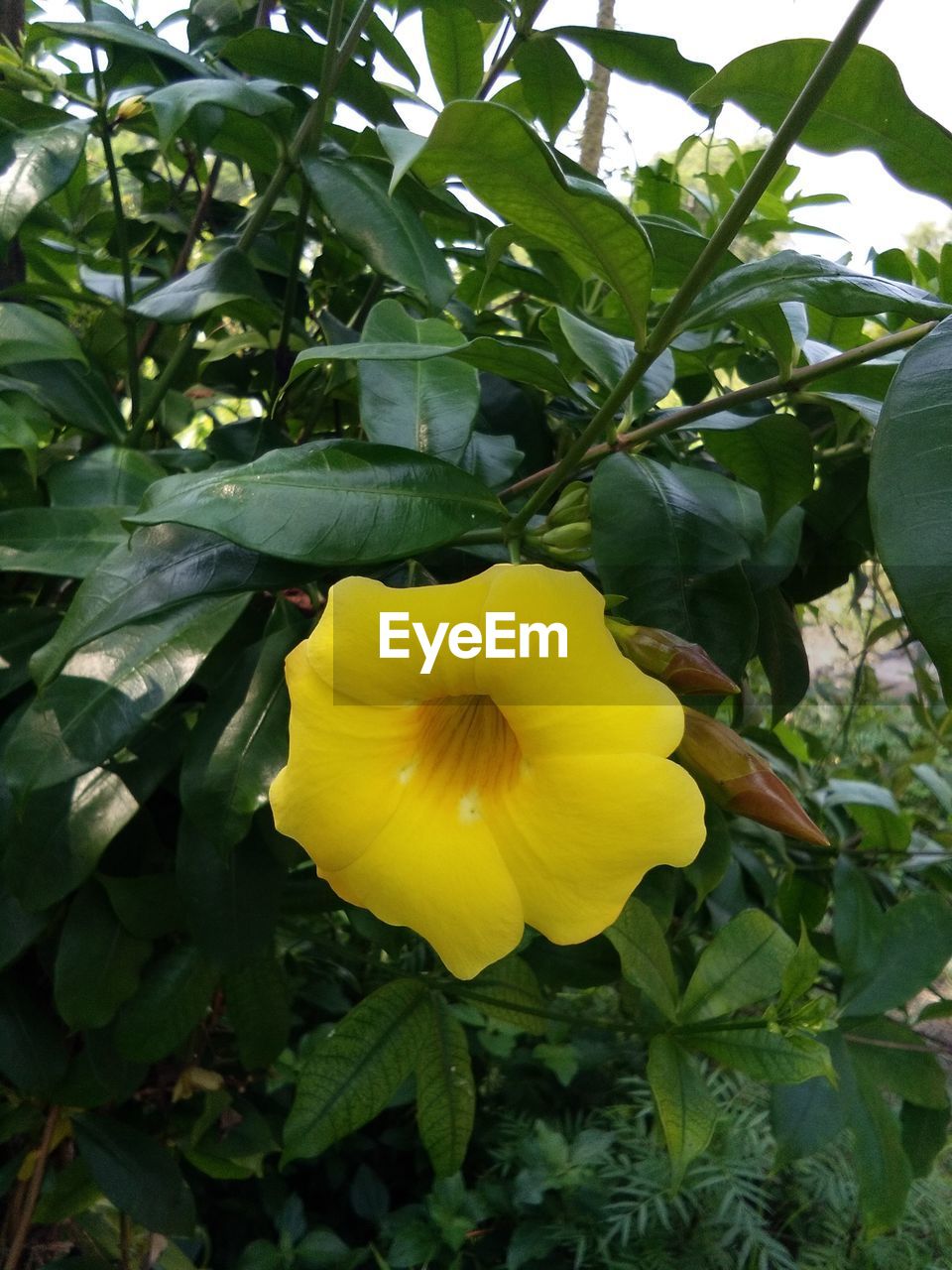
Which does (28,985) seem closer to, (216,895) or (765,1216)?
(216,895)

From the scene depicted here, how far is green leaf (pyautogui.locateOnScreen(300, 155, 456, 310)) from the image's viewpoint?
0.59 m

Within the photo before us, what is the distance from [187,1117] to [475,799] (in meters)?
0.85

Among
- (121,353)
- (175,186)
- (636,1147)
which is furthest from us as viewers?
(636,1147)

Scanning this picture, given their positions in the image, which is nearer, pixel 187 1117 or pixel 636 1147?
pixel 187 1117

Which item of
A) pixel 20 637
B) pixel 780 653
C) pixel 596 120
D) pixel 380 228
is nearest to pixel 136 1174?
pixel 20 637

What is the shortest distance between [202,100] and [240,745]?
0.39 meters

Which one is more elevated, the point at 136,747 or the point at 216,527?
the point at 216,527

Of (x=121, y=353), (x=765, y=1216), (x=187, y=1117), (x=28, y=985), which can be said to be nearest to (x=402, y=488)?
(x=121, y=353)

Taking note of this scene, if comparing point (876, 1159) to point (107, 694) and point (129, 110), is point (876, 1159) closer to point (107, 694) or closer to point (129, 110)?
point (107, 694)

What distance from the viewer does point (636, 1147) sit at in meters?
1.45

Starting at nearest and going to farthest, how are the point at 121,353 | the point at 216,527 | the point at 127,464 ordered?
the point at 216,527 < the point at 127,464 < the point at 121,353

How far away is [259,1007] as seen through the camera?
2.83ft

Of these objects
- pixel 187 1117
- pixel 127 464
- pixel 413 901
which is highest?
pixel 127 464

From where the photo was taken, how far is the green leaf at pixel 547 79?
2.35ft
